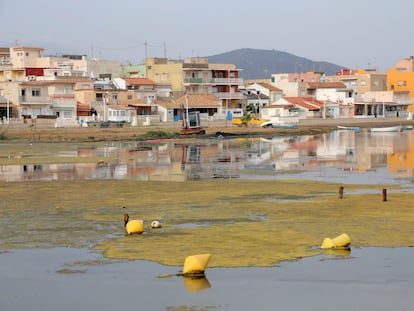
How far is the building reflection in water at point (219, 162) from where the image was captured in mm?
41403

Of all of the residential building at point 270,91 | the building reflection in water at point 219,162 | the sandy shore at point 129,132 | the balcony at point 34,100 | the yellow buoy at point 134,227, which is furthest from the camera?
the residential building at point 270,91

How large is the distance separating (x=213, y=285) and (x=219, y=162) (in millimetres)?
33221

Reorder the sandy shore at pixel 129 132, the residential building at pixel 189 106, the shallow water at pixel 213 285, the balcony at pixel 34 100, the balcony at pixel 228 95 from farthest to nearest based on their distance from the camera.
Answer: the balcony at pixel 228 95, the residential building at pixel 189 106, the balcony at pixel 34 100, the sandy shore at pixel 129 132, the shallow water at pixel 213 285

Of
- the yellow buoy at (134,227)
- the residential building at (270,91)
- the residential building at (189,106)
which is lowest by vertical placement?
the yellow buoy at (134,227)

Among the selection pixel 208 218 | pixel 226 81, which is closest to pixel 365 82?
pixel 226 81

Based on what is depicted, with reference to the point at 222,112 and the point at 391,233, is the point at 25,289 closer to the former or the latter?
the point at 391,233

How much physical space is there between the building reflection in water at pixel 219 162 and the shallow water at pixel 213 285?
20.2 m

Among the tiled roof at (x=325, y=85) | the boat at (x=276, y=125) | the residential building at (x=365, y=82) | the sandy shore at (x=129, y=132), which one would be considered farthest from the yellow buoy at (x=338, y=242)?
the residential building at (x=365, y=82)

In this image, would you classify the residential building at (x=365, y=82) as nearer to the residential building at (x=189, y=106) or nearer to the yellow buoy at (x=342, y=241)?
the residential building at (x=189, y=106)

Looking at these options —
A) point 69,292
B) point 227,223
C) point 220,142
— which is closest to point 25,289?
point 69,292

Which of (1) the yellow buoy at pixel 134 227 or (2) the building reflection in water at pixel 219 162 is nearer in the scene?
(1) the yellow buoy at pixel 134 227

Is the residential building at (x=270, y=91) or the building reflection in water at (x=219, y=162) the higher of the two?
the residential building at (x=270, y=91)

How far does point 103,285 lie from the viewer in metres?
17.1

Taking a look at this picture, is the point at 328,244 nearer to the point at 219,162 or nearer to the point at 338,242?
the point at 338,242
